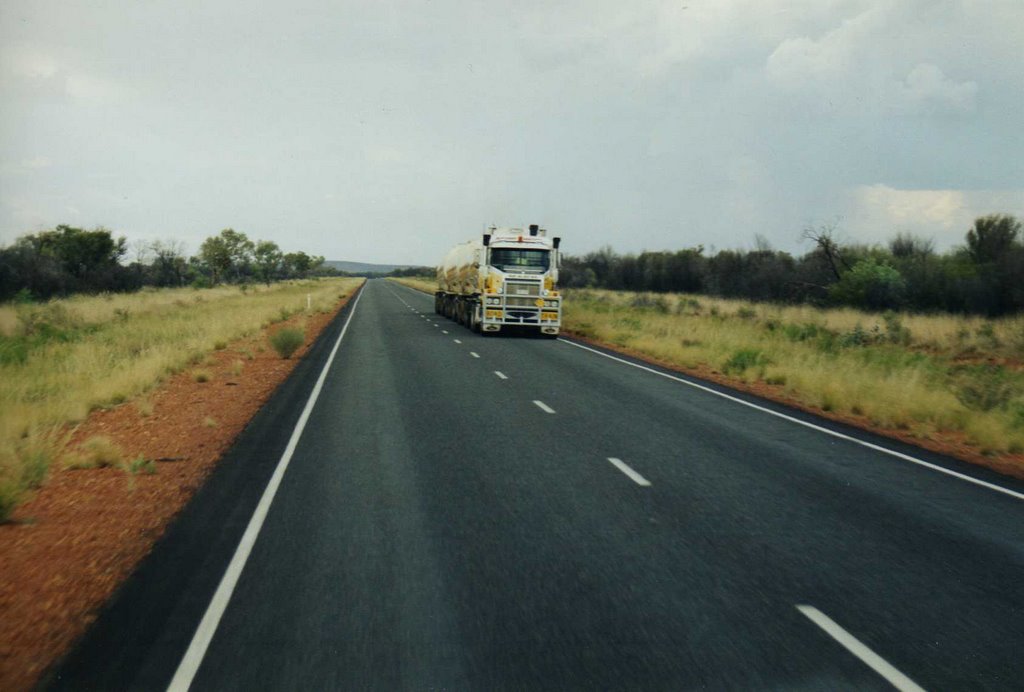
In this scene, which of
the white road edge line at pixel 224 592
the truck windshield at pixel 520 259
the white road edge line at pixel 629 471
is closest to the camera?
the white road edge line at pixel 224 592

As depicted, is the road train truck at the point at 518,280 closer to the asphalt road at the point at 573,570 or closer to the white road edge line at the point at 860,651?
the asphalt road at the point at 573,570

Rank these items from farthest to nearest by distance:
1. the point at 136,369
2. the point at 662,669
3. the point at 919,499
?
1. the point at 136,369
2. the point at 919,499
3. the point at 662,669

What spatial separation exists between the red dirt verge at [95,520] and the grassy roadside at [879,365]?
9.87 m

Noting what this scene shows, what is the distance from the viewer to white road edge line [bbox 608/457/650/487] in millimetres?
8609

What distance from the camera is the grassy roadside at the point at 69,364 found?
31.2 feet

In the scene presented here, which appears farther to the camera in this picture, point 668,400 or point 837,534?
point 668,400

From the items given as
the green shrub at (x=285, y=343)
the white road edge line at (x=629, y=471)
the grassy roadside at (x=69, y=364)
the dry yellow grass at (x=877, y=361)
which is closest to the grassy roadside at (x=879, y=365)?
the dry yellow grass at (x=877, y=361)

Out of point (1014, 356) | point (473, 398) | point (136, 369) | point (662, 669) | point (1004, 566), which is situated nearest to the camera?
point (662, 669)

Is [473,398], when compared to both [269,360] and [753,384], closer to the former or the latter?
[753,384]

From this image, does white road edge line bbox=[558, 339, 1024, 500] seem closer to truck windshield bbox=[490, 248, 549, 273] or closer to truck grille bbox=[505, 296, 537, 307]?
truck grille bbox=[505, 296, 537, 307]

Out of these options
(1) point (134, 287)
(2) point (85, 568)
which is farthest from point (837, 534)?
(1) point (134, 287)

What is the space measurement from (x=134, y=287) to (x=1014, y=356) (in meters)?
66.2

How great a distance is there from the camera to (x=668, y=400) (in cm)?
1503

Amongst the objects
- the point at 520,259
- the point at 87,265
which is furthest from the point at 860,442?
the point at 87,265
